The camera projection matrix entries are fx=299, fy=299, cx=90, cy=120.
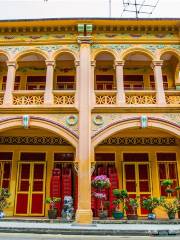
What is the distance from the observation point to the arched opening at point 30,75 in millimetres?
13758

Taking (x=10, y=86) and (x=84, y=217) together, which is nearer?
(x=84, y=217)

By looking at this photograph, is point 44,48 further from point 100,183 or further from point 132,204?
point 132,204

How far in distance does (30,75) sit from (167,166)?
7417 millimetres

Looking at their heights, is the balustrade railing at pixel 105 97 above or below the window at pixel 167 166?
above

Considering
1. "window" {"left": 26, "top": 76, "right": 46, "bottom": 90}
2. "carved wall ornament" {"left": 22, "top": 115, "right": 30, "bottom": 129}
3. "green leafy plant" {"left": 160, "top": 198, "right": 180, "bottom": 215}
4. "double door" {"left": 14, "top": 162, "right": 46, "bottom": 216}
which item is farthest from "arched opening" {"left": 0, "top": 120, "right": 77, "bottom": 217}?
"green leafy plant" {"left": 160, "top": 198, "right": 180, "bottom": 215}

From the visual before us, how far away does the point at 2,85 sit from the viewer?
1369cm

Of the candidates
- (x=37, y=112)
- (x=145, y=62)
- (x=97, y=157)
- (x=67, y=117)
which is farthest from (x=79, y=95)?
(x=145, y=62)

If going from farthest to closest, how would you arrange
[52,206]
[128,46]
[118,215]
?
[128,46]
[52,206]
[118,215]

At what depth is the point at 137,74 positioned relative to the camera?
14.0 metres

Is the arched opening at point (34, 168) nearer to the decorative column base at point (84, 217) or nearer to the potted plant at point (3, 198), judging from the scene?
the potted plant at point (3, 198)

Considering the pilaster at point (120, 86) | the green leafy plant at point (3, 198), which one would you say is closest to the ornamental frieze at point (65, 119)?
the pilaster at point (120, 86)

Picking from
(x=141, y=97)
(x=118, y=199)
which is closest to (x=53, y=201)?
(x=118, y=199)

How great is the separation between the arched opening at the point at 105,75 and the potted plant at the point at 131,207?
16.7 ft

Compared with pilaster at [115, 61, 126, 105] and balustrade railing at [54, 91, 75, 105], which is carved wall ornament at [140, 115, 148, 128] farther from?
balustrade railing at [54, 91, 75, 105]
